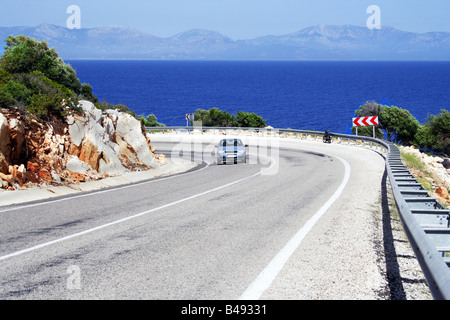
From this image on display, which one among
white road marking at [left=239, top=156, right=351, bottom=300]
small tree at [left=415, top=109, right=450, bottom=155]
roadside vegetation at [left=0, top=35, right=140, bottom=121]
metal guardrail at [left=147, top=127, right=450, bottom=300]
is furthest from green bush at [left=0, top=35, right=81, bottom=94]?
small tree at [left=415, top=109, right=450, bottom=155]

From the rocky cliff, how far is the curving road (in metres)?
2.10

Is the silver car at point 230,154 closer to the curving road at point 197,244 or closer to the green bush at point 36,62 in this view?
the green bush at point 36,62

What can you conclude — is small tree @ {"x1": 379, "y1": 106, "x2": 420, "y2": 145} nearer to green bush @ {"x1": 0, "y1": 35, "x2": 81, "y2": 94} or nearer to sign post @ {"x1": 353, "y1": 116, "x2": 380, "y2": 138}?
sign post @ {"x1": 353, "y1": 116, "x2": 380, "y2": 138}

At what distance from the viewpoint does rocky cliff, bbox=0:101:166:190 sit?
13.7m

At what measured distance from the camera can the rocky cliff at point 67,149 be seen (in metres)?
13.7

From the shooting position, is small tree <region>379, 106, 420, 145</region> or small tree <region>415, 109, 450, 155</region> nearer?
small tree <region>415, 109, 450, 155</region>

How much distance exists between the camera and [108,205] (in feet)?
37.4

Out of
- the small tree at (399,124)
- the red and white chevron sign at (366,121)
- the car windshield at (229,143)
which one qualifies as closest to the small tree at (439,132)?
the small tree at (399,124)

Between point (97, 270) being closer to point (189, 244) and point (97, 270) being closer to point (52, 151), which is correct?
point (189, 244)

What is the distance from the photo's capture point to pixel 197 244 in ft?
24.3

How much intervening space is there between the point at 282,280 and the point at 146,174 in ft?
48.0

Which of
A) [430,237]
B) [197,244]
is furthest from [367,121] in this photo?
[430,237]

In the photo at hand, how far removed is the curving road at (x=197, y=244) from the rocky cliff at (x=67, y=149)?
2101mm
